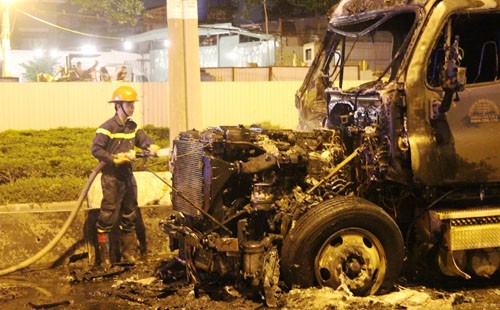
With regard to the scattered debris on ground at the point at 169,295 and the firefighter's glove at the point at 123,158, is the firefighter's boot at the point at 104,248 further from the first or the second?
the firefighter's glove at the point at 123,158

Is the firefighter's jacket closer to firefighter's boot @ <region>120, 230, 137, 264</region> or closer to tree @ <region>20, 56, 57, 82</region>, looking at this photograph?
firefighter's boot @ <region>120, 230, 137, 264</region>

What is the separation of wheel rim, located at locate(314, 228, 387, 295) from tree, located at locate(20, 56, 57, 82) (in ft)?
75.1

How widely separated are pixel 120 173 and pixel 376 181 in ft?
9.72

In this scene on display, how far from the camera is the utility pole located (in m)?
9.17

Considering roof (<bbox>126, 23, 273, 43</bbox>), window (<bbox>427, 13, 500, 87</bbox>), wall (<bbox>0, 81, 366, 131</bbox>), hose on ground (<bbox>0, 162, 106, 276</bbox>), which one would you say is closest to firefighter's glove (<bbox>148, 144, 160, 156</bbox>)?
hose on ground (<bbox>0, 162, 106, 276</bbox>)

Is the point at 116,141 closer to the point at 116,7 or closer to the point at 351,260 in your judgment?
the point at 351,260

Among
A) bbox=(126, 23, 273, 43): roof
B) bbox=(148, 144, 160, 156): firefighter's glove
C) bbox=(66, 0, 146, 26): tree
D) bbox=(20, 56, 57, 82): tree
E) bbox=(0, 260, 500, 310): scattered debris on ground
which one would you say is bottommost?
bbox=(0, 260, 500, 310): scattered debris on ground

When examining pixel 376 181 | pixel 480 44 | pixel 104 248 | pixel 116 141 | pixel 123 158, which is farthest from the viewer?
pixel 116 141

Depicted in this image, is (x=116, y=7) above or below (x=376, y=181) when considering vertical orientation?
above

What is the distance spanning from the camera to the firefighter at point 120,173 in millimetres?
6973

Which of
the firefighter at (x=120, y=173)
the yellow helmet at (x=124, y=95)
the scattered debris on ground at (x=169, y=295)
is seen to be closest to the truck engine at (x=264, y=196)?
the scattered debris on ground at (x=169, y=295)

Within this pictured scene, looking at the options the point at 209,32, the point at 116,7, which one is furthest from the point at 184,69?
Result: the point at 209,32

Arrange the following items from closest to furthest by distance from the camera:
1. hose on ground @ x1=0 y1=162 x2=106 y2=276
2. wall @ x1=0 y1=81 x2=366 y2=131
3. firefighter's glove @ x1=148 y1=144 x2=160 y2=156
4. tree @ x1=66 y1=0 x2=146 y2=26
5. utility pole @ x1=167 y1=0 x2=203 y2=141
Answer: hose on ground @ x1=0 y1=162 x2=106 y2=276 → firefighter's glove @ x1=148 y1=144 x2=160 y2=156 → utility pole @ x1=167 y1=0 x2=203 y2=141 → wall @ x1=0 y1=81 x2=366 y2=131 → tree @ x1=66 y1=0 x2=146 y2=26

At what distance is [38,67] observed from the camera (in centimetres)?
2612
